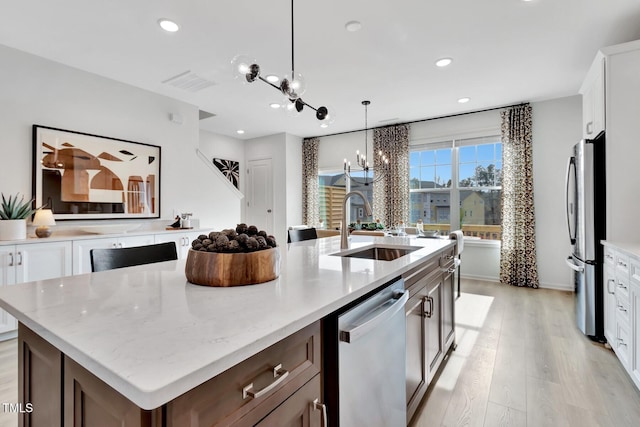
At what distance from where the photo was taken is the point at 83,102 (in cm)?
347

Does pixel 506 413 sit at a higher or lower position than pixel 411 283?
lower

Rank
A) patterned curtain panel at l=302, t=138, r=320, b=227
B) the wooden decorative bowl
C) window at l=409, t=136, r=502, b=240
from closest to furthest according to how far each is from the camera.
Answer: the wooden decorative bowl → window at l=409, t=136, r=502, b=240 → patterned curtain panel at l=302, t=138, r=320, b=227

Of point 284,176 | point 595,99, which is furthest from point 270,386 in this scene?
point 284,176

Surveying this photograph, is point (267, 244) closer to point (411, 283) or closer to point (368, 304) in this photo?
point (368, 304)

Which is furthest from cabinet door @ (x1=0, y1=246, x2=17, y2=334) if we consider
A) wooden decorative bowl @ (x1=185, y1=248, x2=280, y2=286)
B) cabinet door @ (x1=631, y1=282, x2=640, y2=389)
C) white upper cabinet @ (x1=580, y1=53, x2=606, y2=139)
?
white upper cabinet @ (x1=580, y1=53, x2=606, y2=139)

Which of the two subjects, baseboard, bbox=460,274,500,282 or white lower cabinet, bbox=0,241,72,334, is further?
baseboard, bbox=460,274,500,282

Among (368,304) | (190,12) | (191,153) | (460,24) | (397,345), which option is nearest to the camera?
(368,304)

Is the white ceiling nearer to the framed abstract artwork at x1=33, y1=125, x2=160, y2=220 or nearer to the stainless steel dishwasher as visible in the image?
the framed abstract artwork at x1=33, y1=125, x2=160, y2=220

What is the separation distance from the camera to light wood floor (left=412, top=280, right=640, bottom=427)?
68.6 inches

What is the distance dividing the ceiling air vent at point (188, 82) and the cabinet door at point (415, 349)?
3398 mm

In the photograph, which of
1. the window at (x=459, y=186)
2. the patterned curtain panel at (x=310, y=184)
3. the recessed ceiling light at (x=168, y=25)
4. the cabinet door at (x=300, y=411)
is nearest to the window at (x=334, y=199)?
the patterned curtain panel at (x=310, y=184)

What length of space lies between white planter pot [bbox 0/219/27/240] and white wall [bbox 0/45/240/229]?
0.44 metres

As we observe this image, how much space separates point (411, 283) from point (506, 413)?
1.01 m

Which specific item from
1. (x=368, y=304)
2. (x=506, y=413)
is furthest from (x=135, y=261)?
(x=506, y=413)
